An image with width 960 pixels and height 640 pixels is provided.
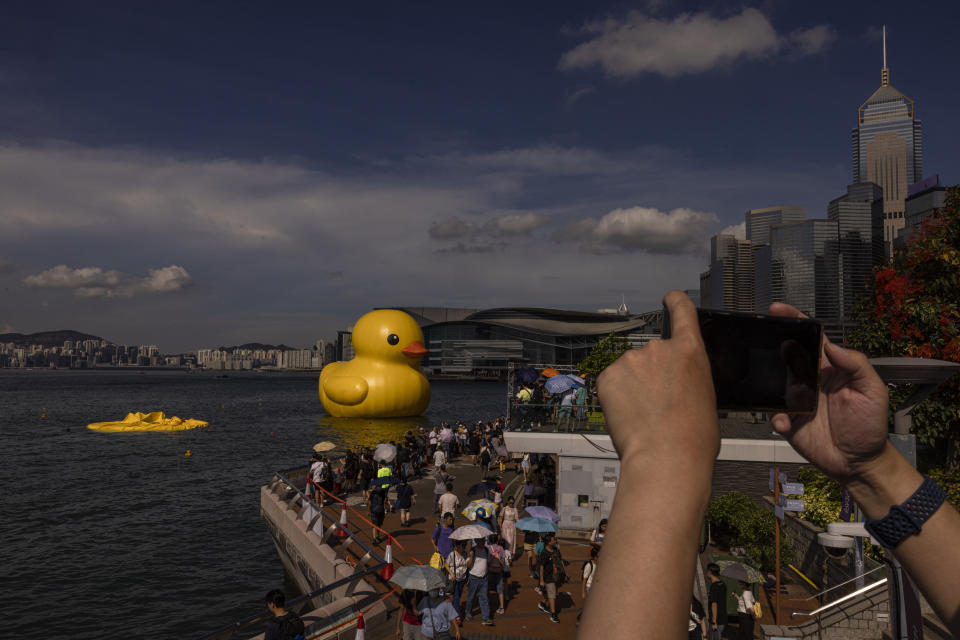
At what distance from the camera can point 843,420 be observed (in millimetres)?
1804

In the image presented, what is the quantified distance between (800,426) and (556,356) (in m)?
134

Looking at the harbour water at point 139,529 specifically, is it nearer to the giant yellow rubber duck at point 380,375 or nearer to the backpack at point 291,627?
the giant yellow rubber duck at point 380,375

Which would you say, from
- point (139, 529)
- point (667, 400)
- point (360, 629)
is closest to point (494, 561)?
point (360, 629)

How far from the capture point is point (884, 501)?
1.76 metres

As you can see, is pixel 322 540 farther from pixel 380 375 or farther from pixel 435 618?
pixel 380 375

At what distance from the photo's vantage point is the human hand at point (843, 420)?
177cm

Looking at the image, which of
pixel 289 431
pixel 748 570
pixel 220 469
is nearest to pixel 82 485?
pixel 220 469

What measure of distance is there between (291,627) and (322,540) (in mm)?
5552

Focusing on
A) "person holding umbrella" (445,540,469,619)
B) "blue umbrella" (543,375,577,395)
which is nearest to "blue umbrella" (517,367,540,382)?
"blue umbrella" (543,375,577,395)

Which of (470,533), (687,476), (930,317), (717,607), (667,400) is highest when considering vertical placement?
(930,317)

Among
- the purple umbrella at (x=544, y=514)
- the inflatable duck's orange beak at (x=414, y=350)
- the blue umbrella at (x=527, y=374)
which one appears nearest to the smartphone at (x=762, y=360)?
the purple umbrella at (x=544, y=514)

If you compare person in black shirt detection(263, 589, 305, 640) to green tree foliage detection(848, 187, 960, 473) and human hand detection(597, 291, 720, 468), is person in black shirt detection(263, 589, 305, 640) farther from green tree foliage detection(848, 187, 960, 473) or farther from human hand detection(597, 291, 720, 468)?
green tree foliage detection(848, 187, 960, 473)

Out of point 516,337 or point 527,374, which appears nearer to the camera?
point 527,374

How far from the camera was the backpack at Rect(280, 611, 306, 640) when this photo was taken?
761cm
